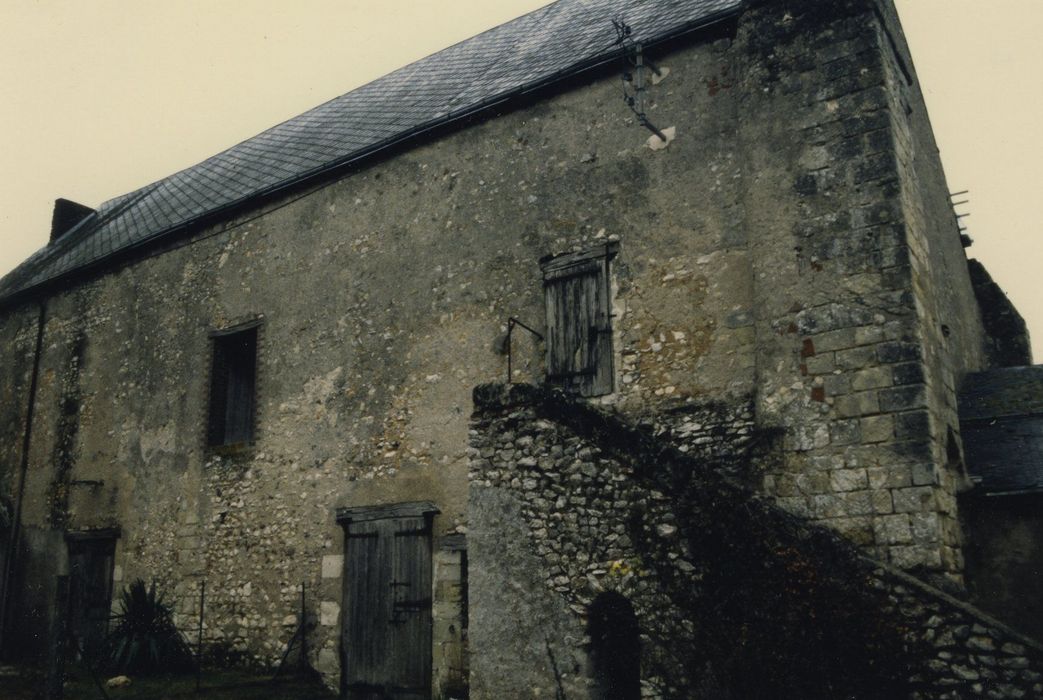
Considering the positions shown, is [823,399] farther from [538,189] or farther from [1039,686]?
[538,189]

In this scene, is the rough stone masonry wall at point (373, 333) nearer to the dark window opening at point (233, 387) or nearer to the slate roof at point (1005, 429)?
the dark window opening at point (233, 387)

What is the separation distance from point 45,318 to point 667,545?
44.8 ft

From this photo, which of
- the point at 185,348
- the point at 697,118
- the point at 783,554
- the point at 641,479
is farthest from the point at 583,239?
the point at 185,348

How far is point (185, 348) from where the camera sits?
13.1 meters

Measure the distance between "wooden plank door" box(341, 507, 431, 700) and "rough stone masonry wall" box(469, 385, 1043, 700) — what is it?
3021 mm

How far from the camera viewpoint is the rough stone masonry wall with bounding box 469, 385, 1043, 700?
5.37 metres

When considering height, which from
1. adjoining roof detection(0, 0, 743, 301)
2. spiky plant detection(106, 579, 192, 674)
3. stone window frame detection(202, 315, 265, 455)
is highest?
adjoining roof detection(0, 0, 743, 301)

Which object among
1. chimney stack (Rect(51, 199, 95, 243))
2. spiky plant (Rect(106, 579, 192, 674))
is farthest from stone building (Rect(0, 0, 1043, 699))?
chimney stack (Rect(51, 199, 95, 243))

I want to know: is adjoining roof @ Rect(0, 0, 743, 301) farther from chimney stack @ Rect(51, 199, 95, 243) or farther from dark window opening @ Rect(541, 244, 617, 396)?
dark window opening @ Rect(541, 244, 617, 396)

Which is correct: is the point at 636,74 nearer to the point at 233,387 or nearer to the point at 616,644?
the point at 616,644

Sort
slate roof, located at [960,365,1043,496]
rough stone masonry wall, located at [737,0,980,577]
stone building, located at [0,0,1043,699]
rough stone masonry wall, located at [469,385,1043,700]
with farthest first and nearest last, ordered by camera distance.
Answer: slate roof, located at [960,365,1043,496] < rough stone masonry wall, located at [737,0,980,577] < stone building, located at [0,0,1043,699] < rough stone masonry wall, located at [469,385,1043,700]

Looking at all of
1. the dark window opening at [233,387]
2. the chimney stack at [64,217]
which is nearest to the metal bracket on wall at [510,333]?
the dark window opening at [233,387]

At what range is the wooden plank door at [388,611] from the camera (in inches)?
382

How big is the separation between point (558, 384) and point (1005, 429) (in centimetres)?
441
